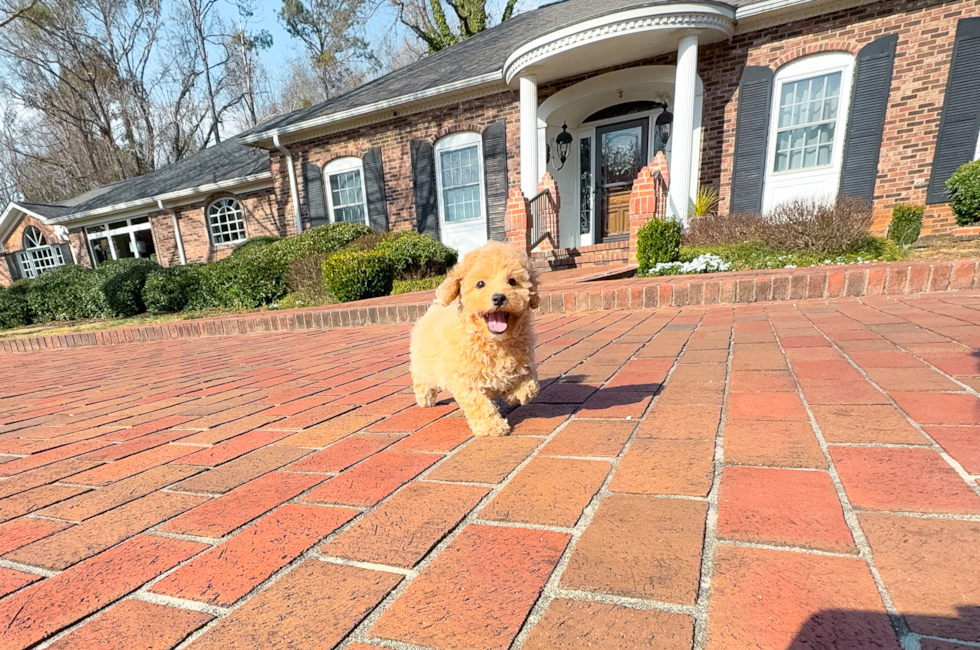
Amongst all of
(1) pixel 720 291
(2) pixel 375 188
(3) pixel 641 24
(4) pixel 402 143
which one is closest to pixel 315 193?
(2) pixel 375 188

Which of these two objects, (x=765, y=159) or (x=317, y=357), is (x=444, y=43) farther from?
(x=317, y=357)

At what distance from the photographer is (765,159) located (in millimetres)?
8609

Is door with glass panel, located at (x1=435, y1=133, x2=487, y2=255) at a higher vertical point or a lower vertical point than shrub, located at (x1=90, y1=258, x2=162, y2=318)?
higher

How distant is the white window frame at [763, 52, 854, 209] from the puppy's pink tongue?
9.26 m

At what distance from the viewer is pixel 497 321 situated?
170cm

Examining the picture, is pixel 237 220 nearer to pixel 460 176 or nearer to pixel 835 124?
pixel 460 176

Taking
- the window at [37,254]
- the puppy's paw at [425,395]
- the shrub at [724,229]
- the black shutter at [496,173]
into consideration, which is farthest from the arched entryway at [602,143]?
the window at [37,254]

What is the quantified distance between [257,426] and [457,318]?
4.10 ft

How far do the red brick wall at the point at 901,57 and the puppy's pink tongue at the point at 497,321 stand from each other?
964cm

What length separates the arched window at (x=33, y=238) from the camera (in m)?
21.9

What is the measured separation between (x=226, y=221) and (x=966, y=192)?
20008mm

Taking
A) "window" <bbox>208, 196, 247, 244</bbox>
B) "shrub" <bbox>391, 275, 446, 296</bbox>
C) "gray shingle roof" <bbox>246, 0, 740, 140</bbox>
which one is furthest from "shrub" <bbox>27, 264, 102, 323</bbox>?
"shrub" <bbox>391, 275, 446, 296</bbox>

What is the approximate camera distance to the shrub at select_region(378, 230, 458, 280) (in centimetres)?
913

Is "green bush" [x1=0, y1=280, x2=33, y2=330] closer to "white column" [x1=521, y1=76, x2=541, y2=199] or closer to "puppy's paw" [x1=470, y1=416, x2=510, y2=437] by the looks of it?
"white column" [x1=521, y1=76, x2=541, y2=199]
